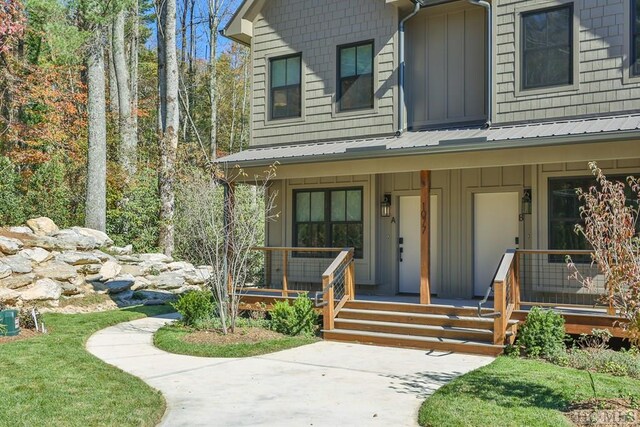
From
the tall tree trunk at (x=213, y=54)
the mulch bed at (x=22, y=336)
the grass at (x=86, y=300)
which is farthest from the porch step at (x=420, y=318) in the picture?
the tall tree trunk at (x=213, y=54)

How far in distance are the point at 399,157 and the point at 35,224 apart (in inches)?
395

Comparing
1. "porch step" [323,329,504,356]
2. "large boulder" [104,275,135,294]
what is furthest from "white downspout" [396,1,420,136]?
"large boulder" [104,275,135,294]

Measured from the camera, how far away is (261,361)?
8.48 m

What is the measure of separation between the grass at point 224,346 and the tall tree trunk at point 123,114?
467 inches

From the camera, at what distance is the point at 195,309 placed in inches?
435

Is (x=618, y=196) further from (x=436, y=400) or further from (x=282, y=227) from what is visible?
(x=282, y=227)

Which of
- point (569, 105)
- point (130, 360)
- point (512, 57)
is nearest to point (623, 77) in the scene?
point (569, 105)

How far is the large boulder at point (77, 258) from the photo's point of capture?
1473 cm

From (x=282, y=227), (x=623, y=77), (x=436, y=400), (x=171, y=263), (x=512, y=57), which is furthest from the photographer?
(x=171, y=263)

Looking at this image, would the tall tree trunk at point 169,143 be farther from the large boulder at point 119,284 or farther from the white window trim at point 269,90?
the white window trim at point 269,90

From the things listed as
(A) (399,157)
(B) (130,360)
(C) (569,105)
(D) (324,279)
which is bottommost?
(B) (130,360)

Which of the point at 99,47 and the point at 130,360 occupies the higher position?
the point at 99,47

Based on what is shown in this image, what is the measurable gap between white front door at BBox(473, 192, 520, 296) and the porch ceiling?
4.48 ft

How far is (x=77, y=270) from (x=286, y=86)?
→ 6.58m
